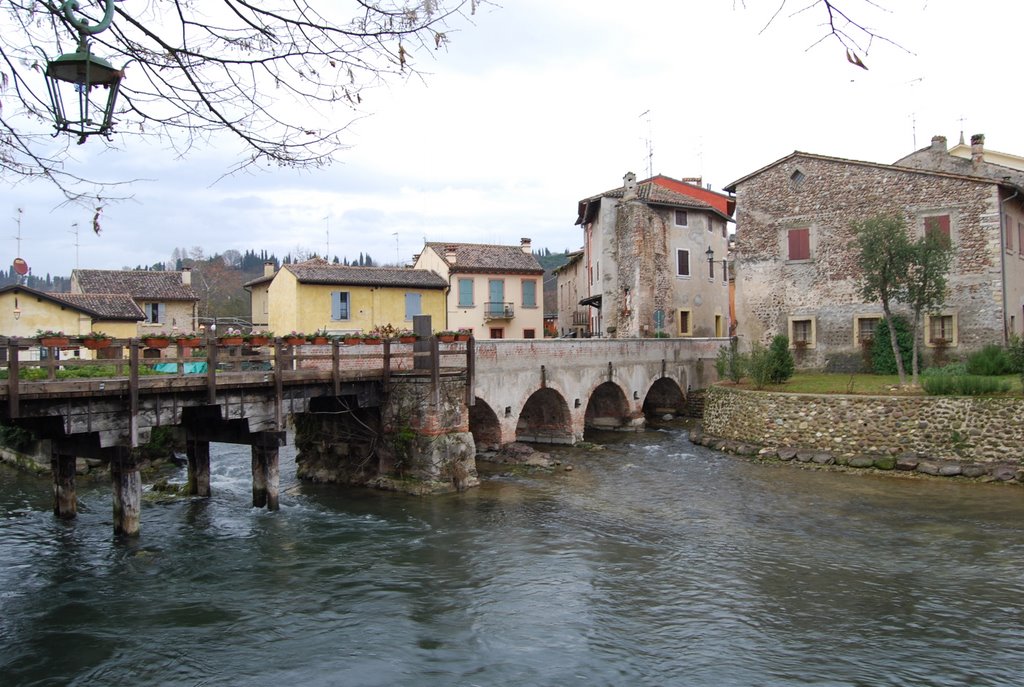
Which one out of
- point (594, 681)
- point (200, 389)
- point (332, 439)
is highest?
point (200, 389)

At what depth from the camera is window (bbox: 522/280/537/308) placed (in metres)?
44.8

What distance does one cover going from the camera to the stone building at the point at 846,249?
28.9 metres

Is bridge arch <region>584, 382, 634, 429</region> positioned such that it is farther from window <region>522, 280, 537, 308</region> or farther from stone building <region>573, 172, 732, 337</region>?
window <region>522, 280, 537, 308</region>

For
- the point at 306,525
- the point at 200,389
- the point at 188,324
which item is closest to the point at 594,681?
the point at 306,525

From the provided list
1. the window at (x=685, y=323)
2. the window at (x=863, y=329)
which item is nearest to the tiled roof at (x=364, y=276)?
the window at (x=685, y=323)

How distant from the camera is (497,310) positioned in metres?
43.6

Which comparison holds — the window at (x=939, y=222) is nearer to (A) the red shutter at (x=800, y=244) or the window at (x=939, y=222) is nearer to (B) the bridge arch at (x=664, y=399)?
(A) the red shutter at (x=800, y=244)

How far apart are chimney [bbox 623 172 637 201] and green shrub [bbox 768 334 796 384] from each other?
13.0 meters

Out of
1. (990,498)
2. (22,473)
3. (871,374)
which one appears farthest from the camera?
(871,374)

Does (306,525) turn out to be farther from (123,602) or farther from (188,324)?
(188,324)

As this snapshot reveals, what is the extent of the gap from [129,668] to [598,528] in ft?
31.5

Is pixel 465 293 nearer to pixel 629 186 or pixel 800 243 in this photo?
pixel 629 186

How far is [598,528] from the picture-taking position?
1716cm

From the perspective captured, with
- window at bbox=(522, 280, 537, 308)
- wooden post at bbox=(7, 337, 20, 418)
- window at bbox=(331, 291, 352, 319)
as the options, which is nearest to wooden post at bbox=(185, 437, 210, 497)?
wooden post at bbox=(7, 337, 20, 418)
